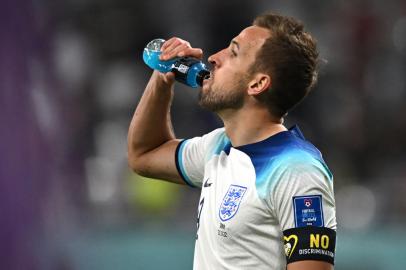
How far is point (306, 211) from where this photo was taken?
3.31 metres

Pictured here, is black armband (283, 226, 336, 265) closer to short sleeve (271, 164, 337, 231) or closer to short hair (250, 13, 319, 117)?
short sleeve (271, 164, 337, 231)

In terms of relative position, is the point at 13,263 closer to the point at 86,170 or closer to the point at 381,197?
the point at 86,170

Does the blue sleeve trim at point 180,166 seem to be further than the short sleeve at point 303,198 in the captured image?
Yes

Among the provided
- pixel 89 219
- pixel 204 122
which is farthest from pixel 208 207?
pixel 204 122

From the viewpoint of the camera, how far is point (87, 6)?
8.82 meters

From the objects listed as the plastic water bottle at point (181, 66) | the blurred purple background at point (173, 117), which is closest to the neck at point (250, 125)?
the plastic water bottle at point (181, 66)

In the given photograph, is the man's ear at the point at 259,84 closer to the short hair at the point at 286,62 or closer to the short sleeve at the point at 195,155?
the short hair at the point at 286,62

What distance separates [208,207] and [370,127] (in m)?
4.63

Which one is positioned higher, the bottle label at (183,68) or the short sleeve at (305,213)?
the bottle label at (183,68)

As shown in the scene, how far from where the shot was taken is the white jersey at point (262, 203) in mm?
3348

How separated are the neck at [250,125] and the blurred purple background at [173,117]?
208 cm

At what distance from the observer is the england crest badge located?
3502 mm

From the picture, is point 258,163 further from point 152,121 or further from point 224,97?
point 152,121

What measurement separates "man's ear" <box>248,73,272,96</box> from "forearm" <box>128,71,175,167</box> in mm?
587
